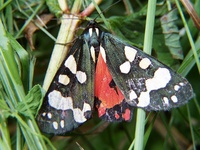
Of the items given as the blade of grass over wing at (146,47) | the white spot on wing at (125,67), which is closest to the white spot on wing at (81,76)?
the white spot on wing at (125,67)

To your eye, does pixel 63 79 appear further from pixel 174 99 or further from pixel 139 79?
pixel 174 99

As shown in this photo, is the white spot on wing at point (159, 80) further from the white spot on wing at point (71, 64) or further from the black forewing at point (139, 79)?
the white spot on wing at point (71, 64)

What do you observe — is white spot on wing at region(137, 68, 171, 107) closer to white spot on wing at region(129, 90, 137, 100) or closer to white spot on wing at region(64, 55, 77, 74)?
white spot on wing at region(129, 90, 137, 100)

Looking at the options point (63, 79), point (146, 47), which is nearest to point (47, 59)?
point (63, 79)

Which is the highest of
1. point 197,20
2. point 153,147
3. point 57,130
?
point 197,20

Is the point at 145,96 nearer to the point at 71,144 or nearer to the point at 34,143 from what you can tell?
the point at 34,143

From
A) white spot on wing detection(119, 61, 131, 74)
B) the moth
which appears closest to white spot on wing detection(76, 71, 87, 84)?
the moth

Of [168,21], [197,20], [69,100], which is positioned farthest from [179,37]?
[69,100]
